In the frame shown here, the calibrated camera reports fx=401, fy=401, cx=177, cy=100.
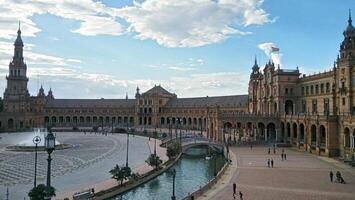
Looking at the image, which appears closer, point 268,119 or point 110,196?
point 110,196

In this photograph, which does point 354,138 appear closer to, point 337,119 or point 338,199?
point 337,119

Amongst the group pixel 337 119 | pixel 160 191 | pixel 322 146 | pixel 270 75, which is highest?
pixel 270 75

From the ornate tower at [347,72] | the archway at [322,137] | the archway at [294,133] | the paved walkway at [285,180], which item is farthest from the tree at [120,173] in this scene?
the archway at [294,133]

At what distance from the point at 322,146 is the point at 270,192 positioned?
31.7m

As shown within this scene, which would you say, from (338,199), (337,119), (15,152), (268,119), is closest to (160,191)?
(338,199)

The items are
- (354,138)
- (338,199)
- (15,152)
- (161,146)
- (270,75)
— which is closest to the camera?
(338,199)

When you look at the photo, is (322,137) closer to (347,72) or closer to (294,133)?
(347,72)

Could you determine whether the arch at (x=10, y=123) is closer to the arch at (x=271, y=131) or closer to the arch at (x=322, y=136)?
the arch at (x=271, y=131)

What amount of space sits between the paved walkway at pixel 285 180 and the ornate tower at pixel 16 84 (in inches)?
4177

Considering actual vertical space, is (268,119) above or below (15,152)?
above

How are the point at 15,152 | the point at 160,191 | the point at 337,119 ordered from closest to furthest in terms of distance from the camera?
the point at 160,191
the point at 337,119
the point at 15,152

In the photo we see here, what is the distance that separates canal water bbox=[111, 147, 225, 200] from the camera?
1646 inches

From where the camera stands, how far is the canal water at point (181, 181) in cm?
4181

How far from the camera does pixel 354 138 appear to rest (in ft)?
183
